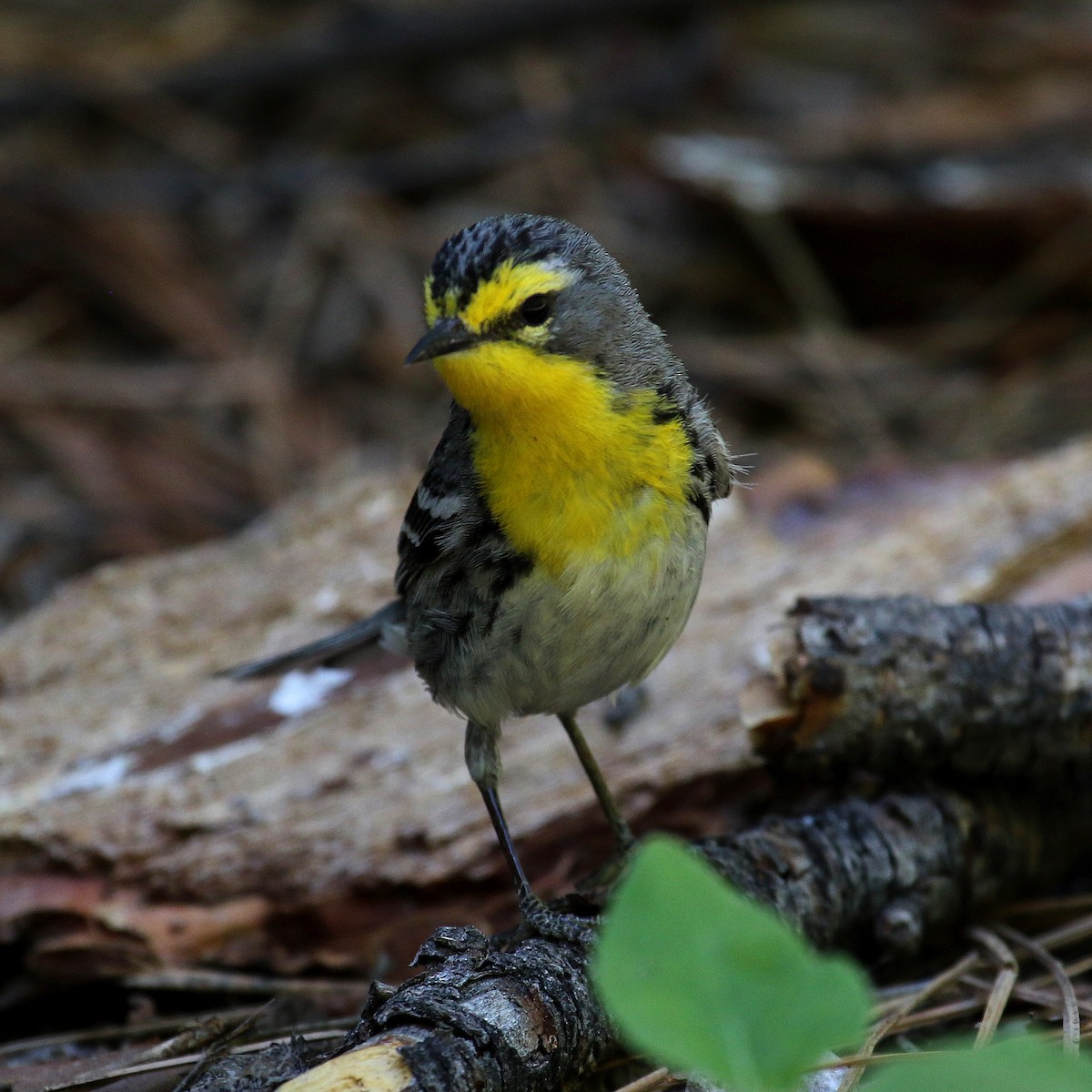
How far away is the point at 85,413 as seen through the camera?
6531 mm

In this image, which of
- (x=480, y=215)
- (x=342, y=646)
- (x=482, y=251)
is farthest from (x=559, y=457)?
(x=480, y=215)

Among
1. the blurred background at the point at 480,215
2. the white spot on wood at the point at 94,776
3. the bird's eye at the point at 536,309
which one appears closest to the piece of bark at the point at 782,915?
the bird's eye at the point at 536,309

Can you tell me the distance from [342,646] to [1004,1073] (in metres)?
2.96

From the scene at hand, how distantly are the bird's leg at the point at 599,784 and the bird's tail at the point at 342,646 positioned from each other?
1.90 ft

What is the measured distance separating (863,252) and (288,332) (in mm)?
3221

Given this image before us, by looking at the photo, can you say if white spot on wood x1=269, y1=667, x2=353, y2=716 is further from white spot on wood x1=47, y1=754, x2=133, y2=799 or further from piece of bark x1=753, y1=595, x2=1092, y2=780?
piece of bark x1=753, y1=595, x2=1092, y2=780

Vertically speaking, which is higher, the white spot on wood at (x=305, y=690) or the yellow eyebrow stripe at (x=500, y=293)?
the yellow eyebrow stripe at (x=500, y=293)

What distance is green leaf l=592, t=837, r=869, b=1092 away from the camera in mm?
1702

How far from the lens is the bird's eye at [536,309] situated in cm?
321

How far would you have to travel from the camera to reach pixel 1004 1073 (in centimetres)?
153

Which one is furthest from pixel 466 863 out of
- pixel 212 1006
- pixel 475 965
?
pixel 475 965

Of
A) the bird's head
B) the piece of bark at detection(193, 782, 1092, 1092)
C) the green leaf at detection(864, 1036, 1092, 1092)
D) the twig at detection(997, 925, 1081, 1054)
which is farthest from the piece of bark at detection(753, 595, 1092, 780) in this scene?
the green leaf at detection(864, 1036, 1092, 1092)

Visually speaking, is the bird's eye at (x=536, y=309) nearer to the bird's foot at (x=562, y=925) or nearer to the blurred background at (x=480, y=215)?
the bird's foot at (x=562, y=925)

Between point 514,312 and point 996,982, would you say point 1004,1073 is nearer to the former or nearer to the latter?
point 996,982
